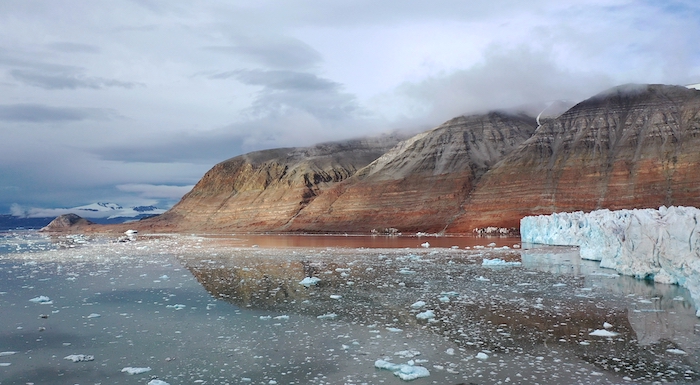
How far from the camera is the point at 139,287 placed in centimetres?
1694

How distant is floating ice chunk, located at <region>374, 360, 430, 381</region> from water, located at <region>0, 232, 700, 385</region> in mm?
129

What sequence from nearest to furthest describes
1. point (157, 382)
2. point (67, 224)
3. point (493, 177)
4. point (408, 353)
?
point (157, 382)
point (408, 353)
point (493, 177)
point (67, 224)

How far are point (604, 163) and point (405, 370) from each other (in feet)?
250

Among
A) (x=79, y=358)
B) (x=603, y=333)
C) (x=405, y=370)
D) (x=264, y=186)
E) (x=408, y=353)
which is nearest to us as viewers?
(x=405, y=370)

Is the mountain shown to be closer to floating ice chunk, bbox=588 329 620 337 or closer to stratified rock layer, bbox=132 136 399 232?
stratified rock layer, bbox=132 136 399 232

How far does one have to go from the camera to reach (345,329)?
1064 centimetres

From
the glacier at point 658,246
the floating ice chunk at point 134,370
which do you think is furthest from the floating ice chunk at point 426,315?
the glacier at point 658,246

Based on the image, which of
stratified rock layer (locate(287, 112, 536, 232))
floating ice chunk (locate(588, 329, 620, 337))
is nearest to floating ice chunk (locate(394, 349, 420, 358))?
floating ice chunk (locate(588, 329, 620, 337))

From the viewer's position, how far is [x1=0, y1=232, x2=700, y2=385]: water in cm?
789

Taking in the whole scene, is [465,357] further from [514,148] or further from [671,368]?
[514,148]

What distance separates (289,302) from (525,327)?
6.39 metres

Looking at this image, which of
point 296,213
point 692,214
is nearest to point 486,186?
point 296,213

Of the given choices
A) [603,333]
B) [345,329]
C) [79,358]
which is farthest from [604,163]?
[79,358]

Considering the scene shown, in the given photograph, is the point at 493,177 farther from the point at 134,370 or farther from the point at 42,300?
the point at 134,370
